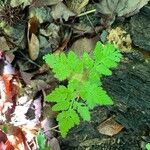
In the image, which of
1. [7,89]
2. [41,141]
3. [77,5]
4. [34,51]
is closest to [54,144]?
[41,141]

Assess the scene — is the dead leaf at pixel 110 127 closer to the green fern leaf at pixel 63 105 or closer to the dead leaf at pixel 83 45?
the green fern leaf at pixel 63 105

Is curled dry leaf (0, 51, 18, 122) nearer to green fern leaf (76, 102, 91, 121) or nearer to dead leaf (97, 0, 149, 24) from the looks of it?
green fern leaf (76, 102, 91, 121)

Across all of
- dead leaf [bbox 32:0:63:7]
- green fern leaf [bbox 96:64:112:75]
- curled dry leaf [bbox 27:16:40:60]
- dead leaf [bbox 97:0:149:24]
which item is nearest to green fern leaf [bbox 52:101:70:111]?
green fern leaf [bbox 96:64:112:75]

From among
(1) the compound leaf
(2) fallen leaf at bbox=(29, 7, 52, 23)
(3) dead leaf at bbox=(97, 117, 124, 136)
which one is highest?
(2) fallen leaf at bbox=(29, 7, 52, 23)

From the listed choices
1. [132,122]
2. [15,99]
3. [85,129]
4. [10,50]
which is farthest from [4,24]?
[132,122]

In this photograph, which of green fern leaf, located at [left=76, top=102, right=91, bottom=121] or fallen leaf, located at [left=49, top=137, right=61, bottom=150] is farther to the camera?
fallen leaf, located at [left=49, top=137, right=61, bottom=150]

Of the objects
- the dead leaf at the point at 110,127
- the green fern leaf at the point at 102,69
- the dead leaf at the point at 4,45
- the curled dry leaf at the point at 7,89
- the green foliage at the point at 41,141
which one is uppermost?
the green fern leaf at the point at 102,69

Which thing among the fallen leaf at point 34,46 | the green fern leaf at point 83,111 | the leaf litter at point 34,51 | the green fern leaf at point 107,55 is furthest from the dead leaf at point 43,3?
the green fern leaf at point 83,111
